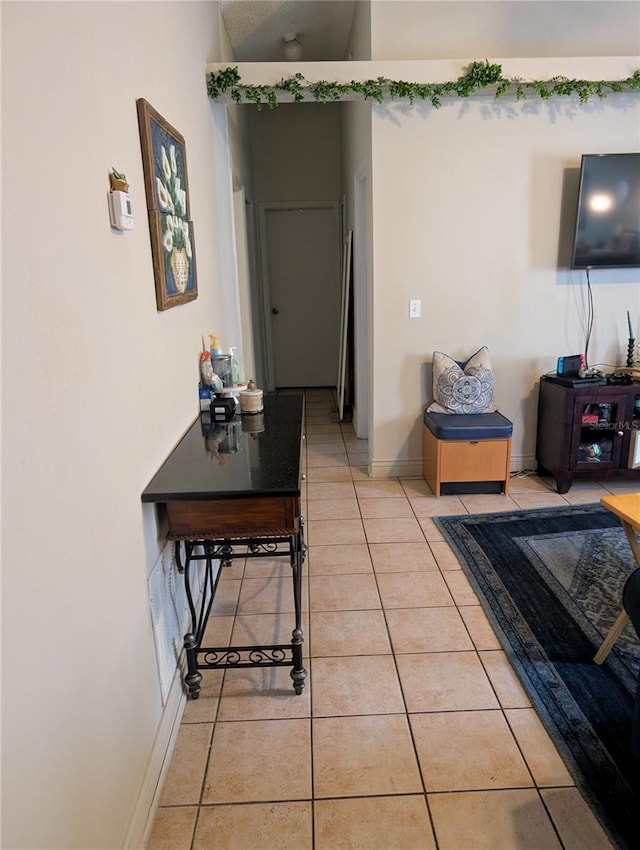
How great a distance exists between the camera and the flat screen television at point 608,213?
11.0 feet

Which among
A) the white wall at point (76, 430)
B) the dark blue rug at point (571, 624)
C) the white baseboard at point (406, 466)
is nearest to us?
the white wall at point (76, 430)

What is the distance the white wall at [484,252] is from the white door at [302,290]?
2986 millimetres

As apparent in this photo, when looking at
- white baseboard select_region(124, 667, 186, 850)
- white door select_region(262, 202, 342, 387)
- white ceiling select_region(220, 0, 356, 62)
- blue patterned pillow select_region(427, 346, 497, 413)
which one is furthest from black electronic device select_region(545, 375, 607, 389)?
white door select_region(262, 202, 342, 387)

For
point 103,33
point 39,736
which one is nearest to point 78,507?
point 39,736

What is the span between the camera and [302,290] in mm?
6555

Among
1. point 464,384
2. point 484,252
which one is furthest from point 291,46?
point 464,384

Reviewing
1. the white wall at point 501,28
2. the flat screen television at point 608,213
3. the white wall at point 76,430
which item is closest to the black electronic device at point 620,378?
the flat screen television at point 608,213

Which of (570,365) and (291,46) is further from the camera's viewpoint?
(291,46)

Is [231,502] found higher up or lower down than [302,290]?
lower down

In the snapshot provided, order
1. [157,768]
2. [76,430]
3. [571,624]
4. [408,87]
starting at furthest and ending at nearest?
[408,87]
[571,624]
[157,768]
[76,430]

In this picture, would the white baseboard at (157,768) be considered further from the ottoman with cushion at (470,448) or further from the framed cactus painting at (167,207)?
the ottoman with cushion at (470,448)

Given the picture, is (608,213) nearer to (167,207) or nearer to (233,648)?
(167,207)

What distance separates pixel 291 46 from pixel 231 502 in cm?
406

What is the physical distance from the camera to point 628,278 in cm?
363
